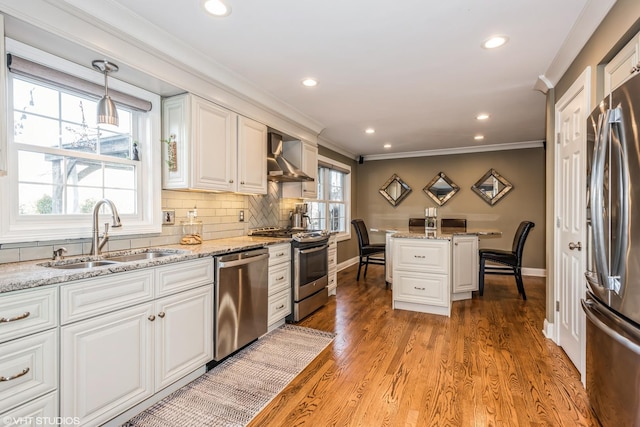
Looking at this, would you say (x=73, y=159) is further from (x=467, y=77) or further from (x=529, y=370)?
(x=529, y=370)

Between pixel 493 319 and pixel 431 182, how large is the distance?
131 inches

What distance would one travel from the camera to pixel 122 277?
65.7 inches

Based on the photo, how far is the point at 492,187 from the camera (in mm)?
5750

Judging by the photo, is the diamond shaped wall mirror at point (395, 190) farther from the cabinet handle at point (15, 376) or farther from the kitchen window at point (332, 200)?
the cabinet handle at point (15, 376)

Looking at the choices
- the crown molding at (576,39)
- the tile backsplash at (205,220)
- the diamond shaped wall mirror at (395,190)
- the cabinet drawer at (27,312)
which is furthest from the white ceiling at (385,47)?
the diamond shaped wall mirror at (395,190)

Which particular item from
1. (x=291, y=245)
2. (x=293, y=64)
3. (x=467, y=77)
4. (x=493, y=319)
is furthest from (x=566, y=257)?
(x=293, y=64)

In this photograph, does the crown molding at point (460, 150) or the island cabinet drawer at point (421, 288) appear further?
the crown molding at point (460, 150)

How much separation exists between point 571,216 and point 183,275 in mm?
2822

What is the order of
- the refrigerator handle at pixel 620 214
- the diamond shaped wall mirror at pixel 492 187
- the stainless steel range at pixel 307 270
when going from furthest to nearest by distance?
the diamond shaped wall mirror at pixel 492 187 → the stainless steel range at pixel 307 270 → the refrigerator handle at pixel 620 214

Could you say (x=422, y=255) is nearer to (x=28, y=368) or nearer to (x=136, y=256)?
(x=136, y=256)

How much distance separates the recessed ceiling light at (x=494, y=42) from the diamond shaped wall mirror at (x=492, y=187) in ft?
13.1

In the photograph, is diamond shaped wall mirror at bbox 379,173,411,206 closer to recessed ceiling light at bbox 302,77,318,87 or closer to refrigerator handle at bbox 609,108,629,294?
recessed ceiling light at bbox 302,77,318,87

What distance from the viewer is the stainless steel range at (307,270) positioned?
3.25m

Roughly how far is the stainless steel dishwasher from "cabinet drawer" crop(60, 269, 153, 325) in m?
0.58
